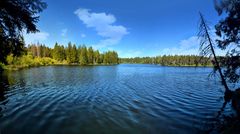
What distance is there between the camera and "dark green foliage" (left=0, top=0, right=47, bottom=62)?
9348 millimetres

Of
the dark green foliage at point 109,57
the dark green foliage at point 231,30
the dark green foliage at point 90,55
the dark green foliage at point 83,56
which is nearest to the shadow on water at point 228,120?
the dark green foliage at point 231,30

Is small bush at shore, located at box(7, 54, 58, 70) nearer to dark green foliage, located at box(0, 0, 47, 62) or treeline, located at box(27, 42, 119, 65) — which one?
treeline, located at box(27, 42, 119, 65)

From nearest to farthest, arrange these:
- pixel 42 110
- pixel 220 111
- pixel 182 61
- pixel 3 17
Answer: pixel 3 17
pixel 42 110
pixel 220 111
pixel 182 61

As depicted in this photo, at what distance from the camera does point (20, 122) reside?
1196cm

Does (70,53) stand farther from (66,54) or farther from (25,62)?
(25,62)

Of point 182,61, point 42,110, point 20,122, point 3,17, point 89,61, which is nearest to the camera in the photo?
point 3,17

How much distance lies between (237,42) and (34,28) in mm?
15450

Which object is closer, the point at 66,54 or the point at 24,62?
the point at 24,62

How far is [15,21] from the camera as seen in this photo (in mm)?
9844

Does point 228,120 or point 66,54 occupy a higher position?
point 66,54

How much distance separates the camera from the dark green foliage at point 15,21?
30.7ft

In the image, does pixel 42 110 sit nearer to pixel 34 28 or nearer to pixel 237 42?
pixel 34 28

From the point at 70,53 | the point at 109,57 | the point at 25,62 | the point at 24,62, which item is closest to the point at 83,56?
the point at 70,53

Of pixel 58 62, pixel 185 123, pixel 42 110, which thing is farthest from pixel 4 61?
pixel 58 62
